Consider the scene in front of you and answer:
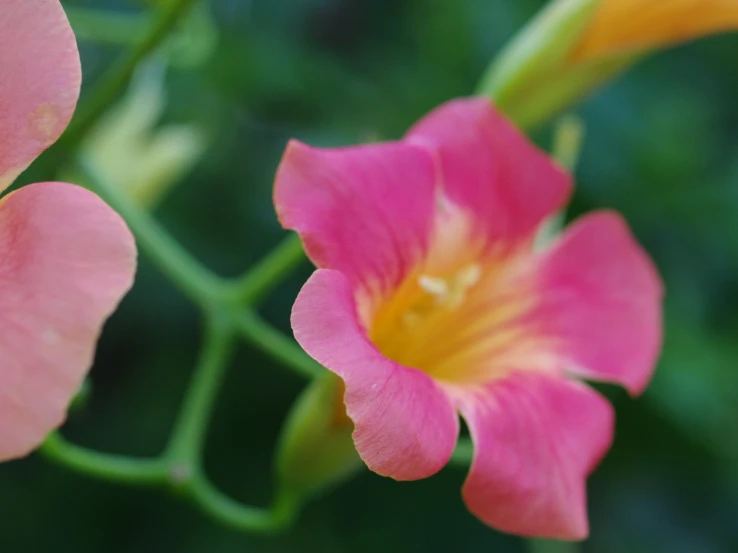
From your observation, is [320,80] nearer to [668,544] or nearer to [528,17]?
[528,17]

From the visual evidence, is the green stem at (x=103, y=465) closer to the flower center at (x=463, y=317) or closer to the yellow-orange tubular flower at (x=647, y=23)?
the flower center at (x=463, y=317)

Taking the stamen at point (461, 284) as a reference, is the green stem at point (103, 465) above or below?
below

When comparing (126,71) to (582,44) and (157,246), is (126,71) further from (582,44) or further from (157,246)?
(582,44)

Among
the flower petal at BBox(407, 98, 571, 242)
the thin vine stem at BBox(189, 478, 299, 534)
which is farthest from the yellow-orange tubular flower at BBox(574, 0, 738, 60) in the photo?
the thin vine stem at BBox(189, 478, 299, 534)

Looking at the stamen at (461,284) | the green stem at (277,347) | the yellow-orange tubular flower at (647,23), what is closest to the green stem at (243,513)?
the green stem at (277,347)

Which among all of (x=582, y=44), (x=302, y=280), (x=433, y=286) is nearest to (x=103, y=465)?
(x=433, y=286)

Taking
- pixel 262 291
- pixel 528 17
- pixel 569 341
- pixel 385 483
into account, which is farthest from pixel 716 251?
pixel 262 291

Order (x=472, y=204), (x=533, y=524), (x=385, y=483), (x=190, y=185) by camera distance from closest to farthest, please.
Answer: (x=533, y=524), (x=472, y=204), (x=385, y=483), (x=190, y=185)

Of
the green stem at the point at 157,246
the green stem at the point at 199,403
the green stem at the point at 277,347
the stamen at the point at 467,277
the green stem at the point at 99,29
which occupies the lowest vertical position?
the green stem at the point at 199,403
